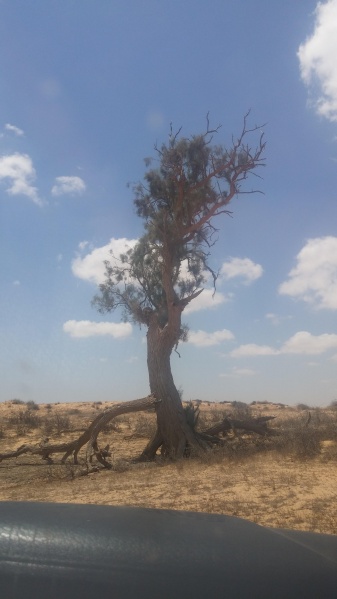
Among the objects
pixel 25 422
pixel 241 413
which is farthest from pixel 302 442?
pixel 25 422

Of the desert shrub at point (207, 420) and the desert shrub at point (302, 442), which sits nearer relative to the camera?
the desert shrub at point (302, 442)

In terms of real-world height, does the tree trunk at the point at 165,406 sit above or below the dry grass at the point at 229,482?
above

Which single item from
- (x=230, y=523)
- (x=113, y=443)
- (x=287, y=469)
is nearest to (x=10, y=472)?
(x=113, y=443)

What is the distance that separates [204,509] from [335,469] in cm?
414

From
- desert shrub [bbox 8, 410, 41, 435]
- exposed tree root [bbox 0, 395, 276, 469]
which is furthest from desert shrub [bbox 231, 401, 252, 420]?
desert shrub [bbox 8, 410, 41, 435]

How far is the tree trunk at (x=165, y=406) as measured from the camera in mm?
15078

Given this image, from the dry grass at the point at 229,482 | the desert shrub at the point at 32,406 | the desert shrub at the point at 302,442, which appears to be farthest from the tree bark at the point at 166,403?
the desert shrub at the point at 32,406

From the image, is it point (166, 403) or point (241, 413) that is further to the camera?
point (241, 413)

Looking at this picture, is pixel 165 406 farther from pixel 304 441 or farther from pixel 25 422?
pixel 25 422

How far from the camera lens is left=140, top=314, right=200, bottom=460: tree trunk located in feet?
49.5

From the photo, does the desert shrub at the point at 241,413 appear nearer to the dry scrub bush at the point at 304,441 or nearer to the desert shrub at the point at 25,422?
the dry scrub bush at the point at 304,441

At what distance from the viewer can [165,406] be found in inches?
606

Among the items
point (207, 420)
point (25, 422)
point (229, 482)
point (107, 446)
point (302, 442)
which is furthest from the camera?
point (25, 422)

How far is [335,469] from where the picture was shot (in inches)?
429
